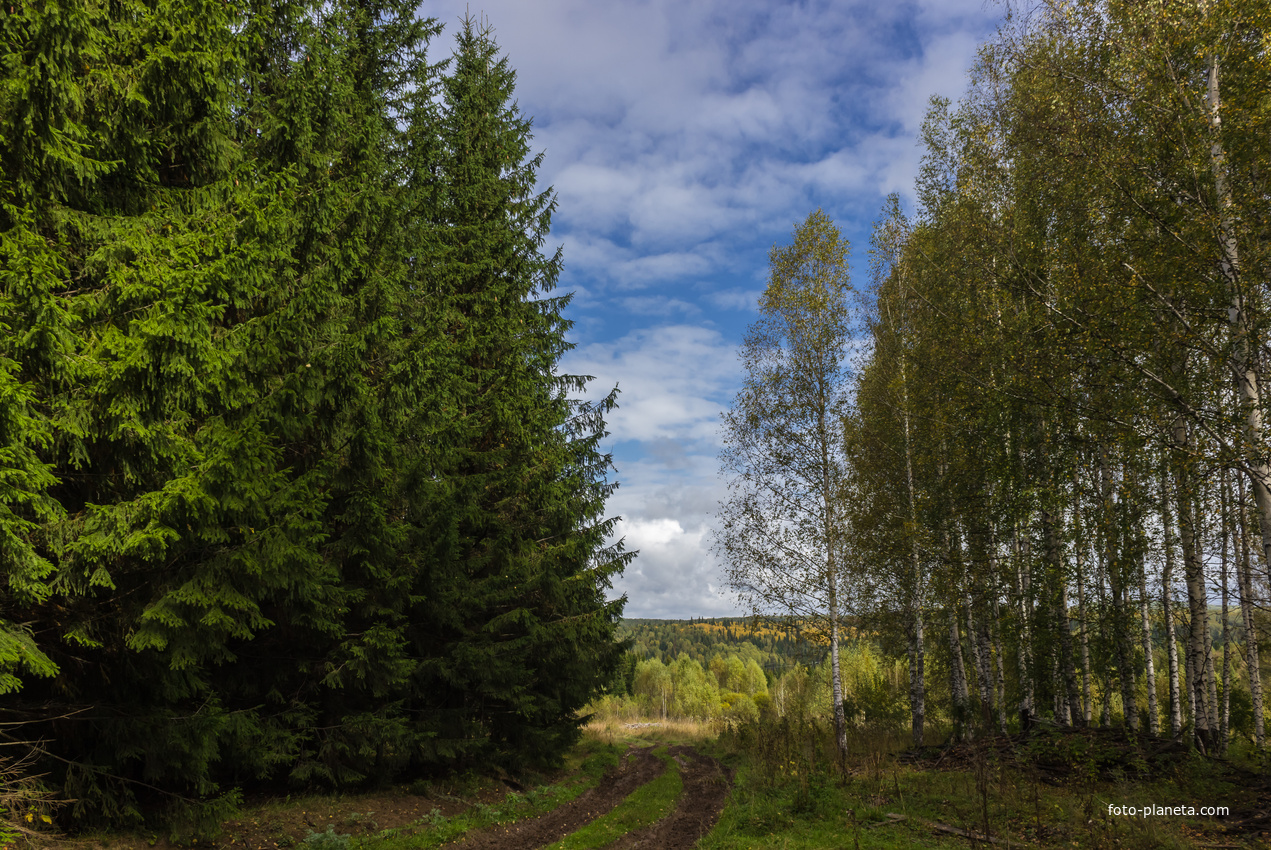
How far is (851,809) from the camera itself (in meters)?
9.82

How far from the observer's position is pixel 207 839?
7.67m

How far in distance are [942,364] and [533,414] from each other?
9.93 metres

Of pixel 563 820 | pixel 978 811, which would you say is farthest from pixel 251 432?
pixel 978 811

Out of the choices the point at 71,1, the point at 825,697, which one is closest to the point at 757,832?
the point at 71,1

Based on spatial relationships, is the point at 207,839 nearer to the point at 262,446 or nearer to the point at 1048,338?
the point at 262,446

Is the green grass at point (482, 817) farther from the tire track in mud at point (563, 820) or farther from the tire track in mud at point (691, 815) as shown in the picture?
the tire track in mud at point (691, 815)

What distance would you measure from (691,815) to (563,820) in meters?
2.58

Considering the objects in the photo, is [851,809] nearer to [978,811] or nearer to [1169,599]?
[978,811]

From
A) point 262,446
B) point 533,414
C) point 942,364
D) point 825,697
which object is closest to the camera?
point 262,446

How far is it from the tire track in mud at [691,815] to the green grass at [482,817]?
2.53 m

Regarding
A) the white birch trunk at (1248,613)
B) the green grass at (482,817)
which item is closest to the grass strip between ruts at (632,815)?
the green grass at (482,817)

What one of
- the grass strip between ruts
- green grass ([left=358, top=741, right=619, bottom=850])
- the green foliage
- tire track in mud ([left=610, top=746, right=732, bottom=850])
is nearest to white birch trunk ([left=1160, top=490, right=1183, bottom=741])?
tire track in mud ([left=610, top=746, right=732, bottom=850])

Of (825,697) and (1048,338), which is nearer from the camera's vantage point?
(1048,338)

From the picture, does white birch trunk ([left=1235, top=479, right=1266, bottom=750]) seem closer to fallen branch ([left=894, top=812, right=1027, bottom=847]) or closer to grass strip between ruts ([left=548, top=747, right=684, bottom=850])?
fallen branch ([left=894, top=812, right=1027, bottom=847])
